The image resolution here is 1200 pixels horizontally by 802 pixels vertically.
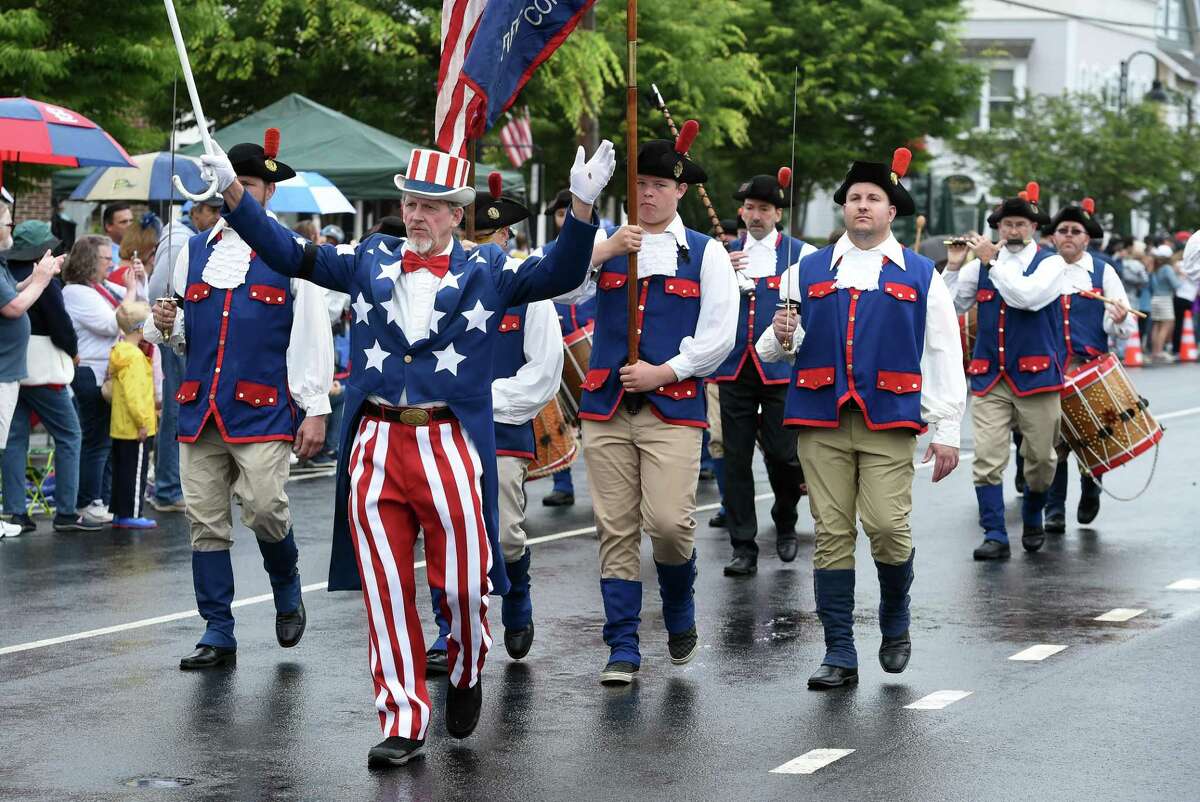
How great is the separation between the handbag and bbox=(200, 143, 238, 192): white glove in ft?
20.1

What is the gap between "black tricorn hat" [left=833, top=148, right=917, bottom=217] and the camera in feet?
26.5

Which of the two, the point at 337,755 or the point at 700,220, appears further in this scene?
the point at 700,220

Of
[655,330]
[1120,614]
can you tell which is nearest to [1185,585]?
[1120,614]

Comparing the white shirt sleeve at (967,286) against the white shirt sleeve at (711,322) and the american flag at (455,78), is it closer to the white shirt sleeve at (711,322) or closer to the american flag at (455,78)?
the white shirt sleeve at (711,322)

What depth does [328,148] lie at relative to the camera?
759 inches

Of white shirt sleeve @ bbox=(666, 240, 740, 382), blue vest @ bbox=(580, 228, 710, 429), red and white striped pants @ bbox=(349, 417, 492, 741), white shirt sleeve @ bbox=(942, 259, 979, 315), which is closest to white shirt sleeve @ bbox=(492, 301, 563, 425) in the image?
blue vest @ bbox=(580, 228, 710, 429)

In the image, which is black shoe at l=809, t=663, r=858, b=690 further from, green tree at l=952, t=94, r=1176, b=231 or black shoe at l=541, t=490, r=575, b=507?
green tree at l=952, t=94, r=1176, b=231

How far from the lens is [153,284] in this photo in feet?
32.7

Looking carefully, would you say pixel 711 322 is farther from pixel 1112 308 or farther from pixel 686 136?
pixel 1112 308

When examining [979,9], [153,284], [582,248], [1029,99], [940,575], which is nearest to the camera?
[582,248]

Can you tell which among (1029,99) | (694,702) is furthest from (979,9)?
(694,702)

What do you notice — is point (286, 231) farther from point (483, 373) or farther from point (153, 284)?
point (153, 284)

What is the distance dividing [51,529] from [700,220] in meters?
22.4

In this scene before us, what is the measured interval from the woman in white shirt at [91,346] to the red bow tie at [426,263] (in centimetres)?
660
